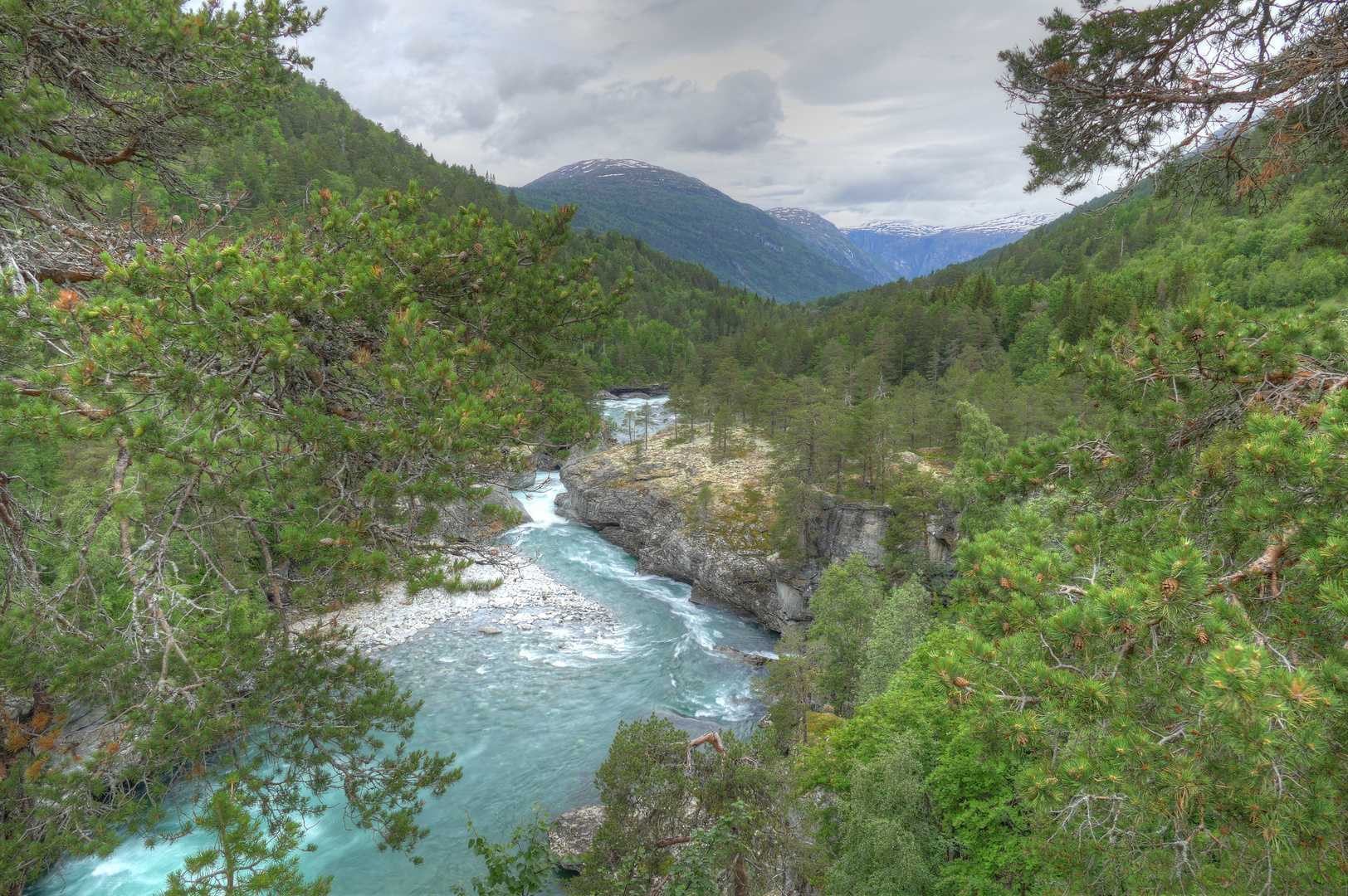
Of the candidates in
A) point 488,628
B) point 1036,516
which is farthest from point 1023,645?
point 488,628

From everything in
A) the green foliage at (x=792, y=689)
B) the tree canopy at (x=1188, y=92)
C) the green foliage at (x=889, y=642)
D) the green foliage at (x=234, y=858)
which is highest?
the tree canopy at (x=1188, y=92)

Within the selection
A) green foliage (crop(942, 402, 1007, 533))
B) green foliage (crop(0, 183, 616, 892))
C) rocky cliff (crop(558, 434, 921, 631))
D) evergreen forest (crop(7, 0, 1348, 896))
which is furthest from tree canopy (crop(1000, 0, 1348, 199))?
rocky cliff (crop(558, 434, 921, 631))

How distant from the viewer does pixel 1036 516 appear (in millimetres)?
5562

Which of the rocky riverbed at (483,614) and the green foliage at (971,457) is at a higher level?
the green foliage at (971,457)

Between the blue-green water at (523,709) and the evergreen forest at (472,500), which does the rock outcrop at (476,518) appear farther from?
the blue-green water at (523,709)

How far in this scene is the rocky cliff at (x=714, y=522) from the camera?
3155 centimetres

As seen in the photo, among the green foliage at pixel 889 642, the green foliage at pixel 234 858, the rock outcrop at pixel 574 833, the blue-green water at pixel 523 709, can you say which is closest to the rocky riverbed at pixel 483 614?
the blue-green water at pixel 523 709

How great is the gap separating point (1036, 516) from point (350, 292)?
24.2ft

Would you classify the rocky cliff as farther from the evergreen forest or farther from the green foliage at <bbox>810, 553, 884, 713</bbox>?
the evergreen forest

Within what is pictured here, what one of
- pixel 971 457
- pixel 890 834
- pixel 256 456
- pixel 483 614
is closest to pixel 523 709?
pixel 483 614

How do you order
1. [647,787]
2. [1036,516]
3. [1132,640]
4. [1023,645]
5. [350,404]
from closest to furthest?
[1132,640], [1023,645], [1036,516], [350,404], [647,787]

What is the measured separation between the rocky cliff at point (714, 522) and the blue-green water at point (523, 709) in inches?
72.1

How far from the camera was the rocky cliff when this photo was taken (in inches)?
1242

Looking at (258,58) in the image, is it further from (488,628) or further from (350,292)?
(488,628)
